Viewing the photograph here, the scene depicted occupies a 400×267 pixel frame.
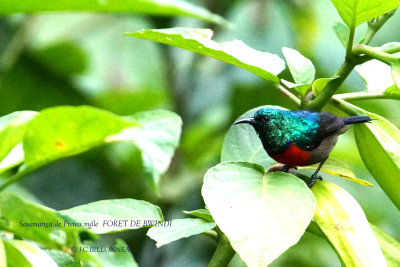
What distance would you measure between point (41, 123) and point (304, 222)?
0.95 ft

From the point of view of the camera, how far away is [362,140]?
2.83ft

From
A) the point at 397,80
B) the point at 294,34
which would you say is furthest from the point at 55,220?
the point at 294,34

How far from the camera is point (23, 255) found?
19.9 inches

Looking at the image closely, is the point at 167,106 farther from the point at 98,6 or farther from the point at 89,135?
the point at 89,135

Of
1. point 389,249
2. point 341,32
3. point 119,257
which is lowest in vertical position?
point 389,249

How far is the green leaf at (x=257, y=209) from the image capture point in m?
0.65

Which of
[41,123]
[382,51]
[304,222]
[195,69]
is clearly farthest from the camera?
[195,69]

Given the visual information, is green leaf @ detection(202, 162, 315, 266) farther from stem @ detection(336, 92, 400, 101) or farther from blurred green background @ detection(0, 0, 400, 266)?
blurred green background @ detection(0, 0, 400, 266)

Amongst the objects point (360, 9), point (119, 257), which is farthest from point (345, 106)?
point (119, 257)

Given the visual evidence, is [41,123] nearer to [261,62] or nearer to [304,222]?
[304,222]

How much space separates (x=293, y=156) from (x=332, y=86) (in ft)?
0.64

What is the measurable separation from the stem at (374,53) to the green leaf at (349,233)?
0.55 feet

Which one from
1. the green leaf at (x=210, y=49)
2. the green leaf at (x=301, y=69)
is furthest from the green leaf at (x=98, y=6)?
the green leaf at (x=301, y=69)

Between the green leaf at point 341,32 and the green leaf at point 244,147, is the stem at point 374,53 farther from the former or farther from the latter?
the green leaf at point 244,147
